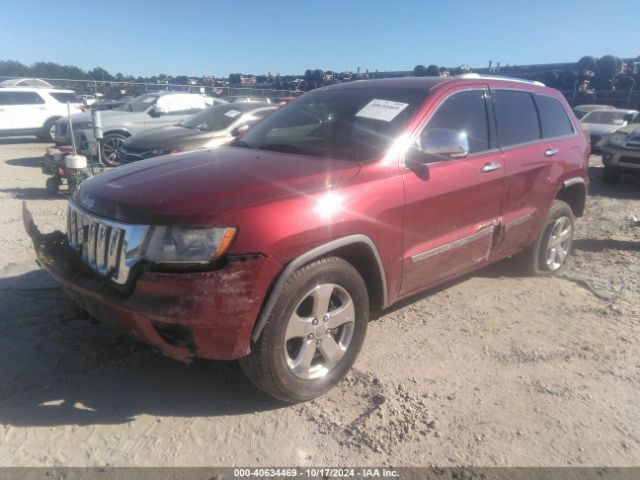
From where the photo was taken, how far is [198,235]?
7.59ft

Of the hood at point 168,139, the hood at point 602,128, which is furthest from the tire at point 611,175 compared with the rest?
the hood at point 168,139

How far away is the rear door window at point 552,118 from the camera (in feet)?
14.6

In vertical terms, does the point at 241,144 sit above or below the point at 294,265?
above

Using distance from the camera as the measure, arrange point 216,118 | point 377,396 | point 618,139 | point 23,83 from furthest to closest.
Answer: point 23,83, point 618,139, point 216,118, point 377,396

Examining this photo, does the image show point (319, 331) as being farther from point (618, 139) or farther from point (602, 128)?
point (602, 128)

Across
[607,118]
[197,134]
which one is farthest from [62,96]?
[607,118]

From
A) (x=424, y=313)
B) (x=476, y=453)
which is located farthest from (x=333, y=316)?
(x=424, y=313)

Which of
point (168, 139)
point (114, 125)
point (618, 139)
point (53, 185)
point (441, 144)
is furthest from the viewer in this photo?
point (114, 125)

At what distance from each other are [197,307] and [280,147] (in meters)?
1.53

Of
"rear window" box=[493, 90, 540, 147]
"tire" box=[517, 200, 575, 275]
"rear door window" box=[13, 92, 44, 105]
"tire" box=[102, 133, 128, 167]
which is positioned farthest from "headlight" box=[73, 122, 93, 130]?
"tire" box=[517, 200, 575, 275]

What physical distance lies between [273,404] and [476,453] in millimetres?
1107

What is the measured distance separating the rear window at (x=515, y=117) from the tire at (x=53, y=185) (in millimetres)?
6762

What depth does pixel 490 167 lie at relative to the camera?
3650 millimetres

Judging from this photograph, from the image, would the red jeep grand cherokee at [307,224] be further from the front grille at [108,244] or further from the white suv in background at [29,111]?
the white suv in background at [29,111]
